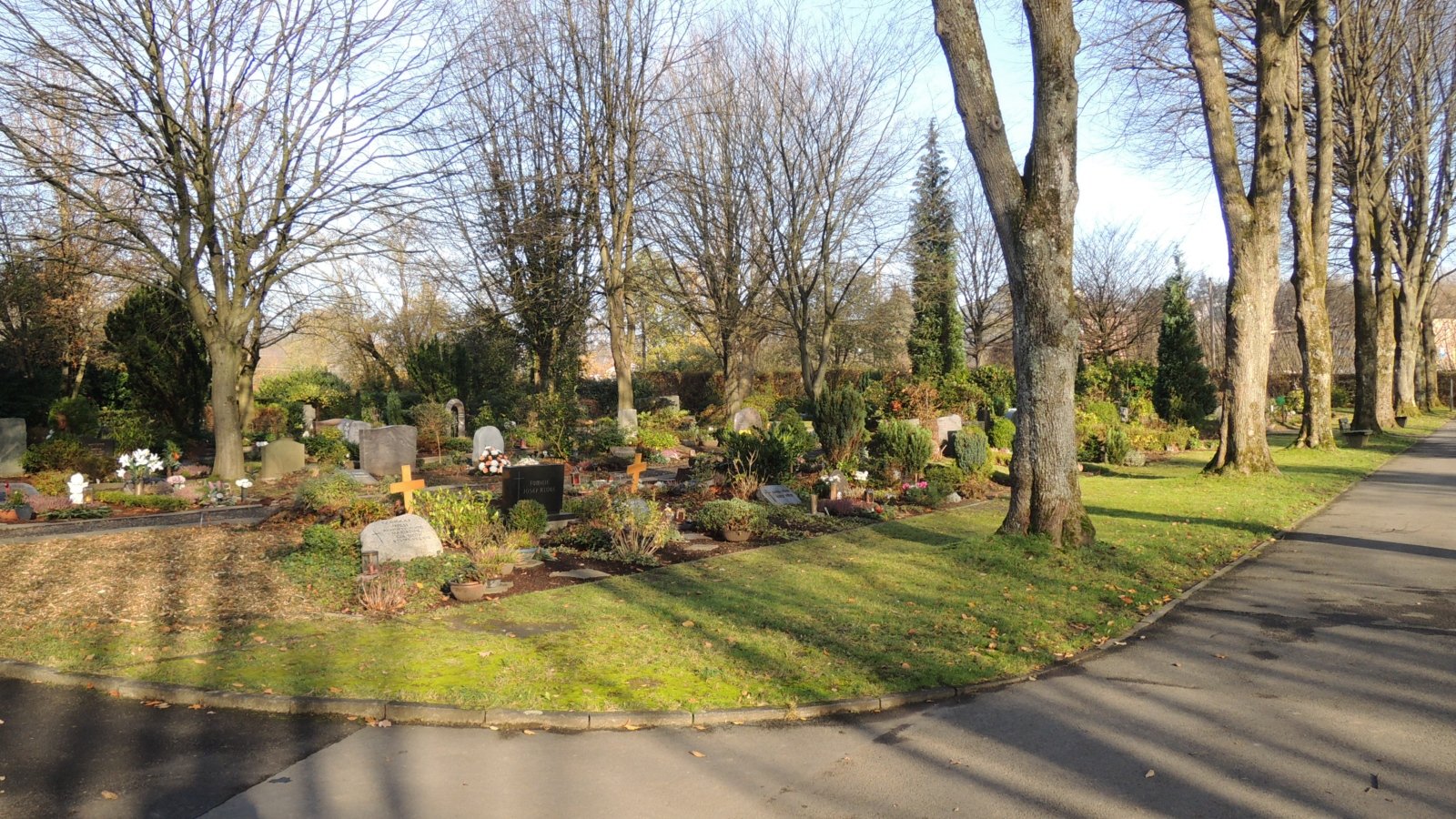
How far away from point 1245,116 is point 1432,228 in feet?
56.5

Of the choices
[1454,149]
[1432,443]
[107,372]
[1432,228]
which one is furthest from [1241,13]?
[107,372]

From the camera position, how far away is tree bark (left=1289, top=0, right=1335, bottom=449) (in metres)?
21.2

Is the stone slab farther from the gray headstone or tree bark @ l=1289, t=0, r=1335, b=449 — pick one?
tree bark @ l=1289, t=0, r=1335, b=449

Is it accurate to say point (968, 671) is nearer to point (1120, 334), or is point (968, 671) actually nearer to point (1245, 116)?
point (1245, 116)

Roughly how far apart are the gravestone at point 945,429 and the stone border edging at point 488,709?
15.7 meters

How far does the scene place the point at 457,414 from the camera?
2933 cm

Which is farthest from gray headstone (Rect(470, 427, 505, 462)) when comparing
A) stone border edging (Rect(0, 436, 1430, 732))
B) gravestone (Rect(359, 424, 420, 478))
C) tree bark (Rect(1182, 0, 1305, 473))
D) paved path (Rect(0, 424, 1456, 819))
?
paved path (Rect(0, 424, 1456, 819))

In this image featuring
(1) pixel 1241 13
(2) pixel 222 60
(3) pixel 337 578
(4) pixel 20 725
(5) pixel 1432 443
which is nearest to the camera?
(4) pixel 20 725

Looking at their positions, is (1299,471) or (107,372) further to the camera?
(107,372)

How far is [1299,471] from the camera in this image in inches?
754

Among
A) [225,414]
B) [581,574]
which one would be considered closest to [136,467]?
[225,414]

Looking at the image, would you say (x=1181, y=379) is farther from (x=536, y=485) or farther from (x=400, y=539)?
(x=400, y=539)

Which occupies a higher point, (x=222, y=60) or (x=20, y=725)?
(x=222, y=60)

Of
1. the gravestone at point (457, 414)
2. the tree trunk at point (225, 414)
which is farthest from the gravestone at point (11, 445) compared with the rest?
the gravestone at point (457, 414)
